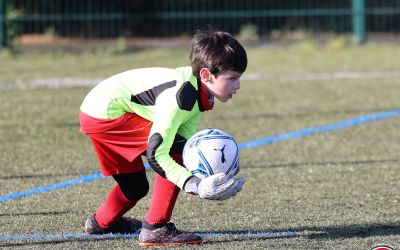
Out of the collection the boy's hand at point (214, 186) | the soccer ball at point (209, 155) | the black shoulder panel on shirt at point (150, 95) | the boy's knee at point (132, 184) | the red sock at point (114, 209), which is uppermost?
the black shoulder panel on shirt at point (150, 95)

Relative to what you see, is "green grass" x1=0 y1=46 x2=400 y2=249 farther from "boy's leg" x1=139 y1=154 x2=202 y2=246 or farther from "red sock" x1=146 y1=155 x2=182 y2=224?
"red sock" x1=146 y1=155 x2=182 y2=224

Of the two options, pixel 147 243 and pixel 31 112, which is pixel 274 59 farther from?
pixel 147 243

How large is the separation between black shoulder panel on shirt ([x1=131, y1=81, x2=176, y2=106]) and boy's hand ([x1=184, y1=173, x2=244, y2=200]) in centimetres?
52

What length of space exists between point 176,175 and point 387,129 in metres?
4.95

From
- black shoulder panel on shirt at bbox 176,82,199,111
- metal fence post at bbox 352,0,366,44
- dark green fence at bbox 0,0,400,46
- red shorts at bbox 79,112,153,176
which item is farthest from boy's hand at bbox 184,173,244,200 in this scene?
dark green fence at bbox 0,0,400,46

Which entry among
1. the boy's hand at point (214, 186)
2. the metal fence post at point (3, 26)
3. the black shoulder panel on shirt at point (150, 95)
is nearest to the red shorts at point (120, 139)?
the black shoulder panel on shirt at point (150, 95)

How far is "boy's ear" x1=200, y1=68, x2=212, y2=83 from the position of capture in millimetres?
4770

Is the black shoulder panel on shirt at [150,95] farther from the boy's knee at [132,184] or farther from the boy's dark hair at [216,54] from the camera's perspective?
the boy's knee at [132,184]

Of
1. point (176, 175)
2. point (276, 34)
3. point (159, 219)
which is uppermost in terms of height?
point (176, 175)

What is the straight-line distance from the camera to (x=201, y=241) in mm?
5039

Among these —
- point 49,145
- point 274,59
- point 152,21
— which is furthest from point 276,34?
point 49,145

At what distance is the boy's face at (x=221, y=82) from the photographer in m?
4.79

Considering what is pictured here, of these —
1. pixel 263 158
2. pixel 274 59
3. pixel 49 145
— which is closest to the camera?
pixel 263 158

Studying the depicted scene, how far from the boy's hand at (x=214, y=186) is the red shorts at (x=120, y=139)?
0.49m
